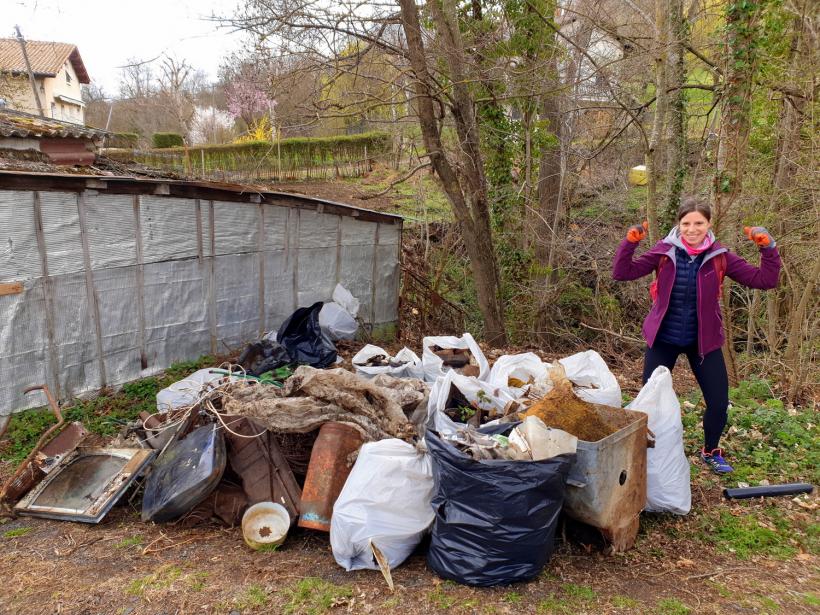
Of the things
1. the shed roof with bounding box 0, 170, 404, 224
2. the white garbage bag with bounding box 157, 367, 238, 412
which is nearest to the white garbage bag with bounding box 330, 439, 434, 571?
the white garbage bag with bounding box 157, 367, 238, 412

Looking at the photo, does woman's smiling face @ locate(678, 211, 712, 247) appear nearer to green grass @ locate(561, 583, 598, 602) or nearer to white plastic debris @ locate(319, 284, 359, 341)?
green grass @ locate(561, 583, 598, 602)

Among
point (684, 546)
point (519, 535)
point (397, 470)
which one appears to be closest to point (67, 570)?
point (397, 470)

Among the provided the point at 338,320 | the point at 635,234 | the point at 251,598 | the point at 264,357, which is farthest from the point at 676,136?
the point at 251,598

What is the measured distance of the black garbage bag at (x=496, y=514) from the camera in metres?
2.66

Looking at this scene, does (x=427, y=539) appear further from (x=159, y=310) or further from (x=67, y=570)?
(x=159, y=310)

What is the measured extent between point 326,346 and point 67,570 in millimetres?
3881

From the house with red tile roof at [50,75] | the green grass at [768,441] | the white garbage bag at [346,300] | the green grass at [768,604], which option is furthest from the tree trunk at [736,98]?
the house with red tile roof at [50,75]

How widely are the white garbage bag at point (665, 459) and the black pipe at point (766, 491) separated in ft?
1.22

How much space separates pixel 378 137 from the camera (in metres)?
20.6

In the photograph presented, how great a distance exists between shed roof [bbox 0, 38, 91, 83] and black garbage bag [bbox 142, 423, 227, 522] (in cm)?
3290

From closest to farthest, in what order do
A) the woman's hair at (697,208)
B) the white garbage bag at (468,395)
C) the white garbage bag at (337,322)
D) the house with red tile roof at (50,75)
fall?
the woman's hair at (697,208) → the white garbage bag at (468,395) → the white garbage bag at (337,322) → the house with red tile roof at (50,75)

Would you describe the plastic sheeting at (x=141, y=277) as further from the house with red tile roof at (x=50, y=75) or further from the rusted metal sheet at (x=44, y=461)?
the house with red tile roof at (x=50, y=75)

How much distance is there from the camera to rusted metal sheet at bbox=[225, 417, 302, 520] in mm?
3652

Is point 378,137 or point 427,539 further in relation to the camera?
point 378,137
